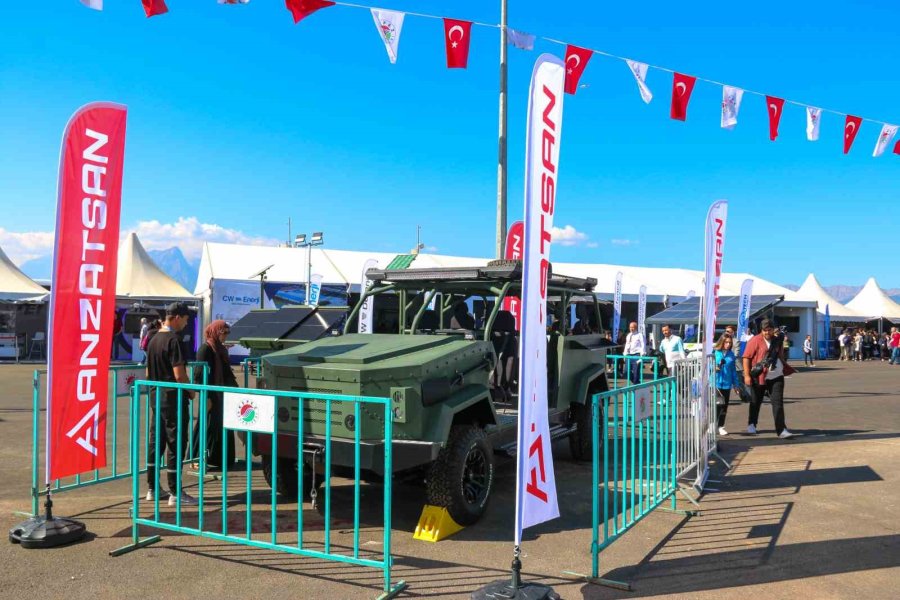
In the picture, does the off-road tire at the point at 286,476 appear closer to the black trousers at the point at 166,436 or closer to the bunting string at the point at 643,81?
the black trousers at the point at 166,436

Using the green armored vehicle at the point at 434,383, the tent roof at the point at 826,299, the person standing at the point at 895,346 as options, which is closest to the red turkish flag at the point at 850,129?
the green armored vehicle at the point at 434,383

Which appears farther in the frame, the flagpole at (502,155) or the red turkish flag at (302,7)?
the flagpole at (502,155)

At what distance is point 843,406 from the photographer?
13.6m

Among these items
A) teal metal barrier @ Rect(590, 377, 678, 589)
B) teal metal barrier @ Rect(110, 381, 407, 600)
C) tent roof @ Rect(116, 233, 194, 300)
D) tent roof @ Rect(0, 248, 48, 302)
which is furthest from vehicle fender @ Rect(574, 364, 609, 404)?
tent roof @ Rect(0, 248, 48, 302)

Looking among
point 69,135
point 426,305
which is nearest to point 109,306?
point 69,135

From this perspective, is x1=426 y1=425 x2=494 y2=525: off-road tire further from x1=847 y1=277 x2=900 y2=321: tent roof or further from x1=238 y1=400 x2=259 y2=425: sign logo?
x1=847 y1=277 x2=900 y2=321: tent roof

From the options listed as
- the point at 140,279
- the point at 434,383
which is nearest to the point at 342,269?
the point at 140,279

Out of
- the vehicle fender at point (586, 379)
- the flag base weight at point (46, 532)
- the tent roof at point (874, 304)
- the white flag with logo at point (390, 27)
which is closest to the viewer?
the flag base weight at point (46, 532)

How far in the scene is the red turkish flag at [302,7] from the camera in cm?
913

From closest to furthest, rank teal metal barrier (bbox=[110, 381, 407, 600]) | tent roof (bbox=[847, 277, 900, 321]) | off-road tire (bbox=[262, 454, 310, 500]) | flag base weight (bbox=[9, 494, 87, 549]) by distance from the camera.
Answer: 1. teal metal barrier (bbox=[110, 381, 407, 600])
2. flag base weight (bbox=[9, 494, 87, 549])
3. off-road tire (bbox=[262, 454, 310, 500])
4. tent roof (bbox=[847, 277, 900, 321])

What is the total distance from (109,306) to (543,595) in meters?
3.85

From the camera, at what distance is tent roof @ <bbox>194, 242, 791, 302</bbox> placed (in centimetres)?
2570

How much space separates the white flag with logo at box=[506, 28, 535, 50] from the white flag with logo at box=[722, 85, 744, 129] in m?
3.67

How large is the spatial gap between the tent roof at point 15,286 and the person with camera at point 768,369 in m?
22.8
